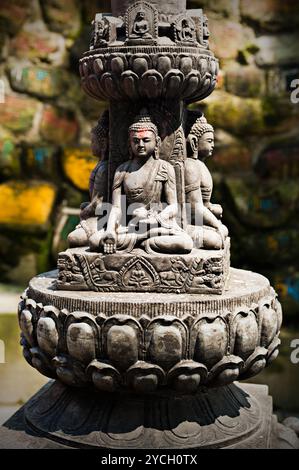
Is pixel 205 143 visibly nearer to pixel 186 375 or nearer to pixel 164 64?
pixel 164 64

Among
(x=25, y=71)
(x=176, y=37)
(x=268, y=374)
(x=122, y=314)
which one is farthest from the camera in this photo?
(x=25, y=71)

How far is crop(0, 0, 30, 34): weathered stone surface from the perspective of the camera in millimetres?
6398

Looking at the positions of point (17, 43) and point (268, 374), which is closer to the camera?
point (268, 374)

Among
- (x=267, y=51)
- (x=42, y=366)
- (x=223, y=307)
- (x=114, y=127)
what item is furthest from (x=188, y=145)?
(x=267, y=51)

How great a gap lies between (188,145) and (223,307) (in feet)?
3.69

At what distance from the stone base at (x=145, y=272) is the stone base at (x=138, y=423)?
0.62m

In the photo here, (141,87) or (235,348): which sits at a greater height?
(141,87)

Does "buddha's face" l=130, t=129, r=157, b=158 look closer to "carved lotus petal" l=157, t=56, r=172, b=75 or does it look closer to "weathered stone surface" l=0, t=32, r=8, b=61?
"carved lotus petal" l=157, t=56, r=172, b=75

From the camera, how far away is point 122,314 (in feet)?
10.7

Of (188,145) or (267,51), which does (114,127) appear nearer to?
(188,145)

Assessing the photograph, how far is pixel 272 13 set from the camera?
238 inches

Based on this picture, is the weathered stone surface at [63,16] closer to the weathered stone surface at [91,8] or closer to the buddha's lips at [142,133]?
the weathered stone surface at [91,8]

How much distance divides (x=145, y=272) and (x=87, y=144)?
10.6 feet

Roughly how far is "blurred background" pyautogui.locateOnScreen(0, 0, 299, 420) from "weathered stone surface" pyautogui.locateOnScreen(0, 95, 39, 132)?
1 cm
